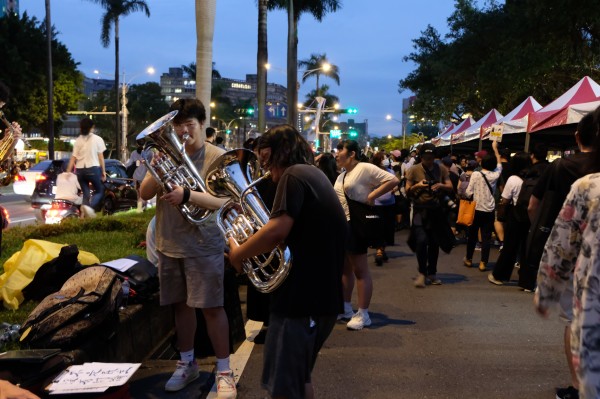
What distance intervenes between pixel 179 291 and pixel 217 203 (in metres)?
0.73

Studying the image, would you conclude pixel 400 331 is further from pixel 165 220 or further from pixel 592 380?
pixel 592 380

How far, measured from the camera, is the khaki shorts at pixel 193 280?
3.82m

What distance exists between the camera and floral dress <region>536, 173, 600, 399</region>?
189cm

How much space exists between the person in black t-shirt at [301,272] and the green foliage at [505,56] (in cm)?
1457

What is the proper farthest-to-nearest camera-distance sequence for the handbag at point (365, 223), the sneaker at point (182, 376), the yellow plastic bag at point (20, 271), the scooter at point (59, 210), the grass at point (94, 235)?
the scooter at point (59, 210)
the grass at point (94, 235)
the handbag at point (365, 223)
the yellow plastic bag at point (20, 271)
the sneaker at point (182, 376)

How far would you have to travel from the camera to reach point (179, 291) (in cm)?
393

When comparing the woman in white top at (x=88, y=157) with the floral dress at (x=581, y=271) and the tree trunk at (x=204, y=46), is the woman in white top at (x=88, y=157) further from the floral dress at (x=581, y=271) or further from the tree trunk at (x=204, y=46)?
the floral dress at (x=581, y=271)

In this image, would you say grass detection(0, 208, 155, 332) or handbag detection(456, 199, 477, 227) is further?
handbag detection(456, 199, 477, 227)

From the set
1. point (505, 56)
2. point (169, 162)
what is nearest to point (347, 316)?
point (169, 162)

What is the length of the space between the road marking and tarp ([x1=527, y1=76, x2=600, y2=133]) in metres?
6.59

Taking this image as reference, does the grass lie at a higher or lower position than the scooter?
lower

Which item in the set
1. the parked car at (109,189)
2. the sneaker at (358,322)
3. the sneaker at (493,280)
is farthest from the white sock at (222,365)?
the parked car at (109,189)

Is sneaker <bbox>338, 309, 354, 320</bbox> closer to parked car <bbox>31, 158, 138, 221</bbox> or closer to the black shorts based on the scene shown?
the black shorts

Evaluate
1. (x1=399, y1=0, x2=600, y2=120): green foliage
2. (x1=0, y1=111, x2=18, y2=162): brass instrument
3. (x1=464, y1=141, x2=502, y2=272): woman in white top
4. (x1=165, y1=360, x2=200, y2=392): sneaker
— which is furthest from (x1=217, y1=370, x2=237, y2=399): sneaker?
(x1=399, y1=0, x2=600, y2=120): green foliage
